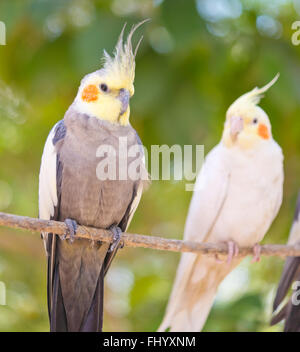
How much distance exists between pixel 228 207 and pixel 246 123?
22.2 inches

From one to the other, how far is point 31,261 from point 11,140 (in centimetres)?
110

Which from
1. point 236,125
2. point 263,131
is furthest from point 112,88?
point 263,131

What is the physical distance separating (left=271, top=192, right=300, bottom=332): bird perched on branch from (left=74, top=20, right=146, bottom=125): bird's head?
1.59 m

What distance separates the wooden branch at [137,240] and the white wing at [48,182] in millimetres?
211

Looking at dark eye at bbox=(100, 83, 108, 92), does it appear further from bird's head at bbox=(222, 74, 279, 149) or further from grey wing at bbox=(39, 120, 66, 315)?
bird's head at bbox=(222, 74, 279, 149)

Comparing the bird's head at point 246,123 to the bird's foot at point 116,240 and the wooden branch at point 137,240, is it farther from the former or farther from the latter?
the bird's foot at point 116,240

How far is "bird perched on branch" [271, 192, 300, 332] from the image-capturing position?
12.1 ft

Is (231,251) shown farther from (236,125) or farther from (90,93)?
(90,93)

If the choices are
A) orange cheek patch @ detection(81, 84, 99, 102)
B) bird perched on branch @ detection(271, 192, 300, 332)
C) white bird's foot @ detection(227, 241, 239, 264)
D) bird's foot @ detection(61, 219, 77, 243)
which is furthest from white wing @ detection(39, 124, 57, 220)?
bird perched on branch @ detection(271, 192, 300, 332)

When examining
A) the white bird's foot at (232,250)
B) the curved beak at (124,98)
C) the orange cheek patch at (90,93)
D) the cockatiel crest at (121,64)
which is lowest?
the white bird's foot at (232,250)

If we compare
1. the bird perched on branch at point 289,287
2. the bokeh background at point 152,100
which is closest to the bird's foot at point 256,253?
the bird perched on branch at point 289,287

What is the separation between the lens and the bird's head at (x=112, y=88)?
2801 millimetres
